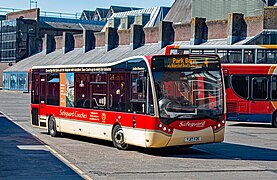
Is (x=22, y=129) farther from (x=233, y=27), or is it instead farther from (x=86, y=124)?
(x=233, y=27)

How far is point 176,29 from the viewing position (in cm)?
6106

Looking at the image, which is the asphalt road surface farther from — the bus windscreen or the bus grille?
the bus grille

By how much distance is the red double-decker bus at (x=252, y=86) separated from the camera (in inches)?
1100

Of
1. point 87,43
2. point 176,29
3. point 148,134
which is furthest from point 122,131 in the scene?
point 87,43

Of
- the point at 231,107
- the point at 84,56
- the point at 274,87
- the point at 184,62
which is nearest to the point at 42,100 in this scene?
the point at 184,62

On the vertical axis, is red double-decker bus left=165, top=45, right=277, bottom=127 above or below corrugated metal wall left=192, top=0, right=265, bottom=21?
below

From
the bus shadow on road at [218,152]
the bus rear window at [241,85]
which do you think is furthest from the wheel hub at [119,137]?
the bus rear window at [241,85]

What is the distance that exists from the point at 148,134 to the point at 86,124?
13.3 ft

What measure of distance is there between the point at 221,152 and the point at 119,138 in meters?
2.99

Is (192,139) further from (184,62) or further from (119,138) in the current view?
(119,138)

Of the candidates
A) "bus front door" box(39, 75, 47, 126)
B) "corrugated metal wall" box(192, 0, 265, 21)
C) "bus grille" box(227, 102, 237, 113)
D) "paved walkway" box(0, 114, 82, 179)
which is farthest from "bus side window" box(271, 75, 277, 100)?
"corrugated metal wall" box(192, 0, 265, 21)

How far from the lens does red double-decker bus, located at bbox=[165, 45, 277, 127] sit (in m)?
27.9

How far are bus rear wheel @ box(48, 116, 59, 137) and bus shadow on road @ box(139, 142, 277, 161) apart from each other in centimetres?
518

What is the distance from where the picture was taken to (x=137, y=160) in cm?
1523
